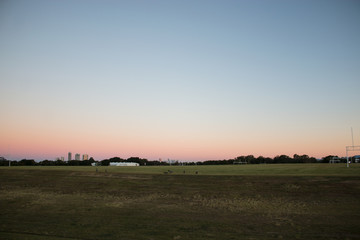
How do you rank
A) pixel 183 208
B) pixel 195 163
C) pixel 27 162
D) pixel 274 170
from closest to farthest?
pixel 183 208 < pixel 274 170 < pixel 27 162 < pixel 195 163

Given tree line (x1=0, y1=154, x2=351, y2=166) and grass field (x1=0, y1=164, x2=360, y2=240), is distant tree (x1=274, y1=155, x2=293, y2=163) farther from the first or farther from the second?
grass field (x1=0, y1=164, x2=360, y2=240)

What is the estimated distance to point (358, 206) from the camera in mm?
21641

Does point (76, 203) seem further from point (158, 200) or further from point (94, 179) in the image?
point (94, 179)

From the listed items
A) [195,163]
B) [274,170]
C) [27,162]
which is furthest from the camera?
[195,163]

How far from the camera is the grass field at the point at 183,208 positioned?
1695 centimetres

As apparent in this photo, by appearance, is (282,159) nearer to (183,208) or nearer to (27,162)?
(27,162)

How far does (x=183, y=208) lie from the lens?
2367cm

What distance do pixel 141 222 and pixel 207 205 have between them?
7299 mm

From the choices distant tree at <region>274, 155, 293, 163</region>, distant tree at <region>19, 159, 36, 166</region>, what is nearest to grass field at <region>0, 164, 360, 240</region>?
distant tree at <region>19, 159, 36, 166</region>

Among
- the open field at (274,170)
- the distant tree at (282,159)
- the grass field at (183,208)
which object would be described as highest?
the open field at (274,170)

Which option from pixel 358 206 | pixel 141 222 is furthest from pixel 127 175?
pixel 358 206

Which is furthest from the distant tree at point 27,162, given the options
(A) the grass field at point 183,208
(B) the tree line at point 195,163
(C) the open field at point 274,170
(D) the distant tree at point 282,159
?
(D) the distant tree at point 282,159

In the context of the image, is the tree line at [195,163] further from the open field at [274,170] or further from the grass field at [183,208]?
the grass field at [183,208]

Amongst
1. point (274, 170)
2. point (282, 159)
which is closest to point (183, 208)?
point (274, 170)
